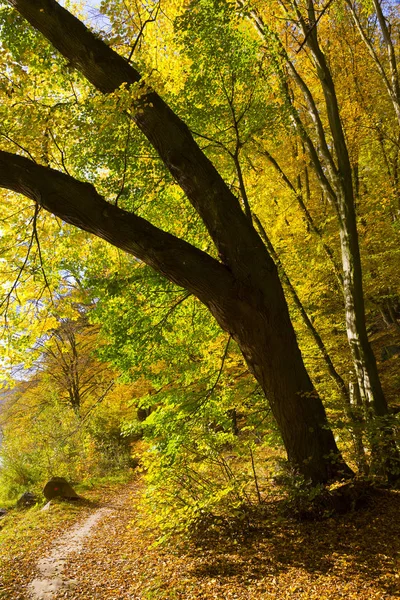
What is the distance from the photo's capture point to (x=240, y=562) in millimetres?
4711

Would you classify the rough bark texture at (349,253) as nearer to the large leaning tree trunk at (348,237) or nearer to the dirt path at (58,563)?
the large leaning tree trunk at (348,237)

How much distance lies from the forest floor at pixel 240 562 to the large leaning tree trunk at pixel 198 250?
809 mm

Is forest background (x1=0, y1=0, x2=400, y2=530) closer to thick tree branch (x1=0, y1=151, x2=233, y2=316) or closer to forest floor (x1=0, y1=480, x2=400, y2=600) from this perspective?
thick tree branch (x1=0, y1=151, x2=233, y2=316)

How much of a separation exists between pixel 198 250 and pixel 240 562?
12.4 feet

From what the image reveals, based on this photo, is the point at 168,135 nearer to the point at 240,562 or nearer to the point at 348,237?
the point at 348,237

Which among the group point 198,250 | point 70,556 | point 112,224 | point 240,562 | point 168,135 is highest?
point 168,135

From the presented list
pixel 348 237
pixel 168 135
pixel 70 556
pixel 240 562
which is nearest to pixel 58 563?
pixel 70 556

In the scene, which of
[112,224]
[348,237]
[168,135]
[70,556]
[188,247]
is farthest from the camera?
[70,556]

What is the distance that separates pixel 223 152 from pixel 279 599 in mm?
5545

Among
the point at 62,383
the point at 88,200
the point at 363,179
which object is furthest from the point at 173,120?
the point at 62,383

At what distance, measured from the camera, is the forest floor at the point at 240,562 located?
3.85 metres

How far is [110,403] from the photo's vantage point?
13.8 meters

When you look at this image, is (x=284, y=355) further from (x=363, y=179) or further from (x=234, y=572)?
(x=363, y=179)

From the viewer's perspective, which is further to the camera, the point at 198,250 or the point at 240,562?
the point at 240,562
